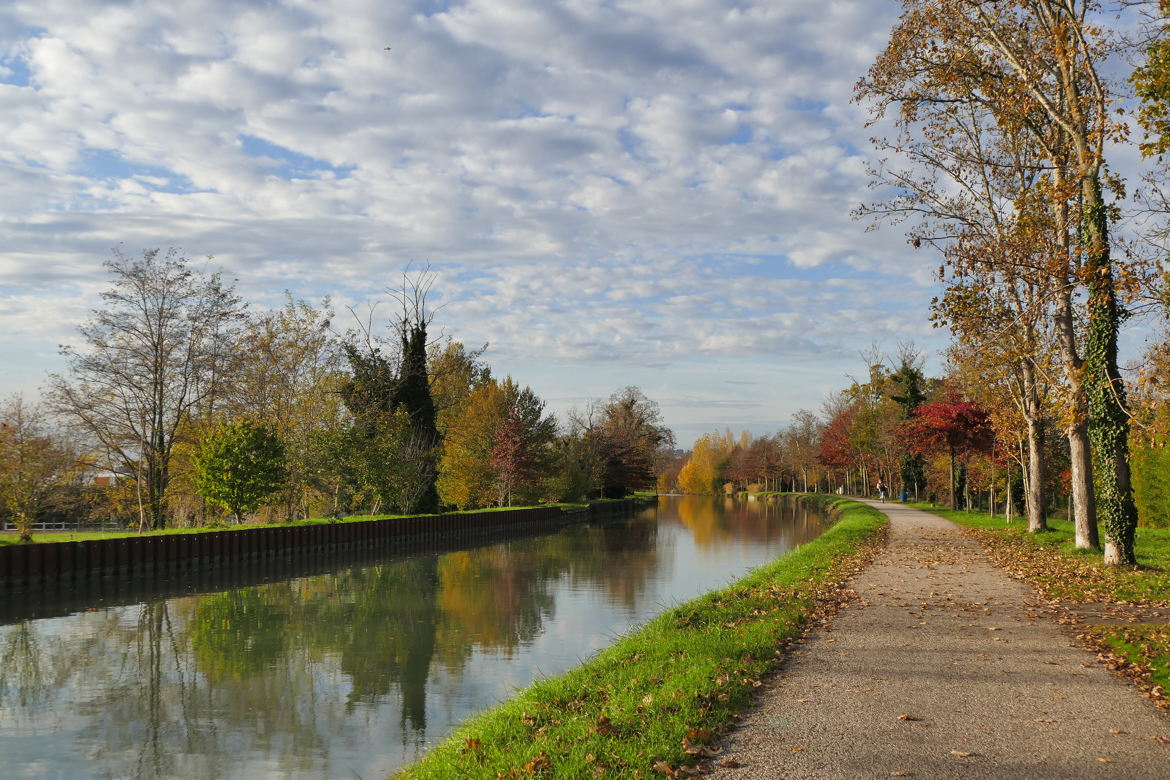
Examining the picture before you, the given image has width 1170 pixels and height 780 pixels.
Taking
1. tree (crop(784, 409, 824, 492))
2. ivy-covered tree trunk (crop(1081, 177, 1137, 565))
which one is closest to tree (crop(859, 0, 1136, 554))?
ivy-covered tree trunk (crop(1081, 177, 1137, 565))

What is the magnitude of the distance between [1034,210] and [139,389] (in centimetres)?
2862

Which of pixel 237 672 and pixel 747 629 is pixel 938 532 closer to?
pixel 747 629

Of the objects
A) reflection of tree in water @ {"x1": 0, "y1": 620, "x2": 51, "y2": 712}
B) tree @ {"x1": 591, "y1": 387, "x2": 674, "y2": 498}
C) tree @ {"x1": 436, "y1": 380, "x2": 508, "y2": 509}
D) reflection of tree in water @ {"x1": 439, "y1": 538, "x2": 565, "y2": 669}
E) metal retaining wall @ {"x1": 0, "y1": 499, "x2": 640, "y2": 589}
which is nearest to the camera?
reflection of tree in water @ {"x1": 0, "y1": 620, "x2": 51, "y2": 712}

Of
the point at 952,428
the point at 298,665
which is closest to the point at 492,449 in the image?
the point at 952,428

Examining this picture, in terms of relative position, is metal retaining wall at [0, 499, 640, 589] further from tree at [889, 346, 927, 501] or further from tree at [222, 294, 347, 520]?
tree at [889, 346, 927, 501]

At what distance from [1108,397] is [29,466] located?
30.7 metres

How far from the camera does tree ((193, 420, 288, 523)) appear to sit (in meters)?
27.0

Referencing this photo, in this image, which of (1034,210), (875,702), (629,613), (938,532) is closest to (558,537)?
(938,532)

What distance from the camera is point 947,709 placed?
6.69 metres

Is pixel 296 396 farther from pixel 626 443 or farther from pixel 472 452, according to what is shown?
pixel 626 443

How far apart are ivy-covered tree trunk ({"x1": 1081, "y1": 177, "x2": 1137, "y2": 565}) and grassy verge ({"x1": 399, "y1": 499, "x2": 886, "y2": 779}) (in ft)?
22.4

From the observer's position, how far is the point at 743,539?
3606cm

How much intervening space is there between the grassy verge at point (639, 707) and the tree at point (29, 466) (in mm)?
19127

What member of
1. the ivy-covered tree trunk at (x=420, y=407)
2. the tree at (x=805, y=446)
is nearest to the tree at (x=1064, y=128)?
the ivy-covered tree trunk at (x=420, y=407)
